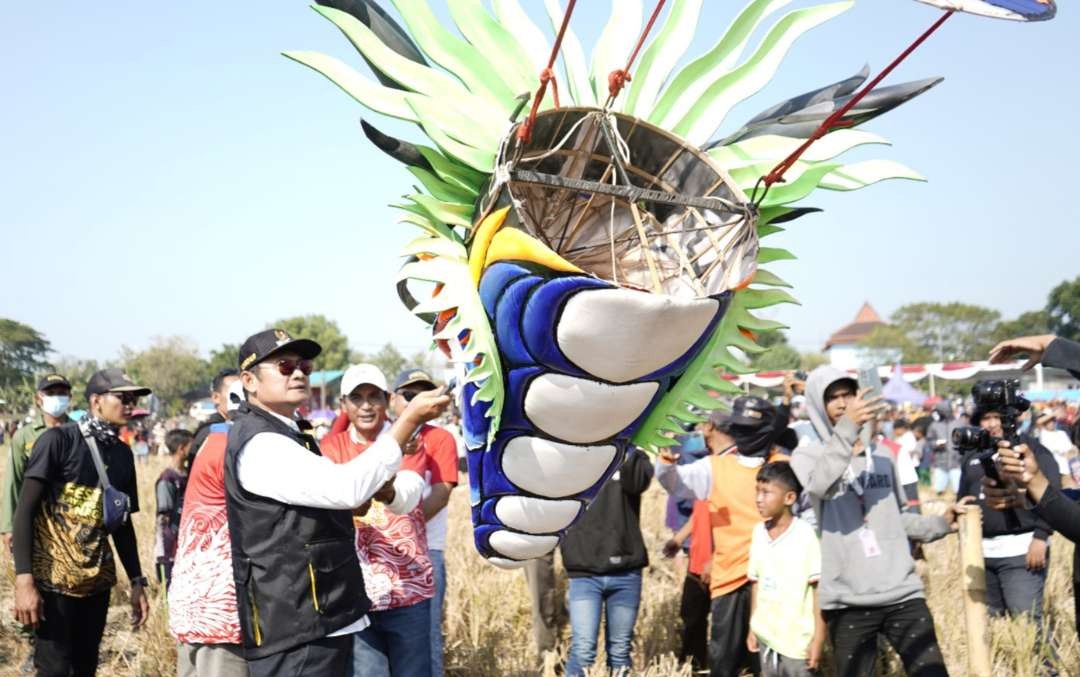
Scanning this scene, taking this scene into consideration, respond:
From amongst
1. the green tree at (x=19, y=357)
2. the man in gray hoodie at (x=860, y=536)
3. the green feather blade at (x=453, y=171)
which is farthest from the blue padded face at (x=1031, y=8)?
the green tree at (x=19, y=357)

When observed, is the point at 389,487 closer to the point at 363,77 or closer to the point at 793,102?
the point at 363,77

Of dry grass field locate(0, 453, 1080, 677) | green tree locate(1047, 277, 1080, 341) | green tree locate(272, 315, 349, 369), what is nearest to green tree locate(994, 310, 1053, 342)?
green tree locate(1047, 277, 1080, 341)

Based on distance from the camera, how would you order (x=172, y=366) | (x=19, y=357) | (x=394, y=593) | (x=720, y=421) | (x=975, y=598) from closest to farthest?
(x=975, y=598), (x=394, y=593), (x=720, y=421), (x=19, y=357), (x=172, y=366)

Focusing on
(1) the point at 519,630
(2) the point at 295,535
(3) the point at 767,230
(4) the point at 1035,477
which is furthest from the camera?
(1) the point at 519,630

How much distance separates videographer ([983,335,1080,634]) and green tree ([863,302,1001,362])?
55129 mm

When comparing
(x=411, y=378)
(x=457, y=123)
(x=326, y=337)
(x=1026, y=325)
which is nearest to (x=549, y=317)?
(x=457, y=123)

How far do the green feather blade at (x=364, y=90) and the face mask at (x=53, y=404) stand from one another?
425 cm

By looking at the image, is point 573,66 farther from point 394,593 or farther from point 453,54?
point 394,593

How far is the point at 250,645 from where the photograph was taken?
9.86ft

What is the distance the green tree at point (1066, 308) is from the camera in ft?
169

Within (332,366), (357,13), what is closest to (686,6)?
(357,13)

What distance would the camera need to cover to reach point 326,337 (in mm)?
50812

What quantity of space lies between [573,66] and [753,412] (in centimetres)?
278

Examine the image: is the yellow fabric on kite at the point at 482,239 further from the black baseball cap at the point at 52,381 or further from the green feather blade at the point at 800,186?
the black baseball cap at the point at 52,381
